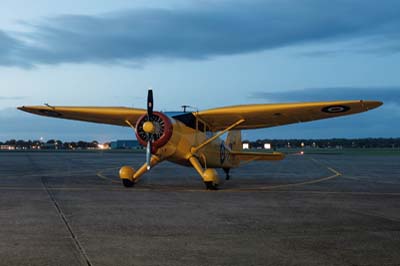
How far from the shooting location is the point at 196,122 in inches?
636

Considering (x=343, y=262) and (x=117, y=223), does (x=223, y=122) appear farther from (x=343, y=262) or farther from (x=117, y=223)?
(x=343, y=262)

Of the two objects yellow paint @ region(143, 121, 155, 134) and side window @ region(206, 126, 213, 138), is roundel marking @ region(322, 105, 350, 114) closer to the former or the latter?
side window @ region(206, 126, 213, 138)

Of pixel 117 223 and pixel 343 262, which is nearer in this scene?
pixel 343 262

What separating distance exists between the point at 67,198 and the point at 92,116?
7.13 m

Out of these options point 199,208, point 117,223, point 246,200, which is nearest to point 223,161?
point 246,200

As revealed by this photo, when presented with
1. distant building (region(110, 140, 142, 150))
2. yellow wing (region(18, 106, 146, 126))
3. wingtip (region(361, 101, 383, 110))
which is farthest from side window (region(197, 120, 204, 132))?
distant building (region(110, 140, 142, 150))

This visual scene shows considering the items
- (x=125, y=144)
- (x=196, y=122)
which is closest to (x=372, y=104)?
(x=196, y=122)

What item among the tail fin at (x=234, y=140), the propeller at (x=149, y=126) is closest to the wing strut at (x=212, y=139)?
the propeller at (x=149, y=126)

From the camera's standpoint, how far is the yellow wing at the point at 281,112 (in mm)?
15031

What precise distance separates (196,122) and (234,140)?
5.25 meters

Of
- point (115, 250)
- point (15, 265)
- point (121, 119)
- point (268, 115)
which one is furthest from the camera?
point (121, 119)

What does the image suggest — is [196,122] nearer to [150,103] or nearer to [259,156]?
[150,103]

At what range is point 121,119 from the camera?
704 inches

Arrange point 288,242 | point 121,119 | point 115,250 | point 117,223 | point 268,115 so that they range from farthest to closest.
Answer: point 121,119 → point 268,115 → point 117,223 → point 288,242 → point 115,250
